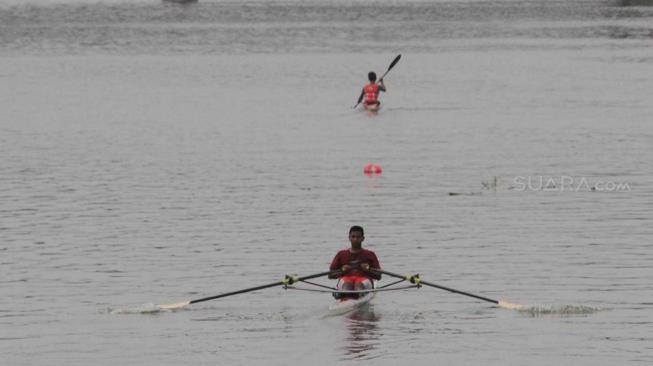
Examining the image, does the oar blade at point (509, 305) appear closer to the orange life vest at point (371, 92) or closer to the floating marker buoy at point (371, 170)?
the floating marker buoy at point (371, 170)

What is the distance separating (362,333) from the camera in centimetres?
2683

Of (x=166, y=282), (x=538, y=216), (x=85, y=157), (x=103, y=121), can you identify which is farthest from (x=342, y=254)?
(x=103, y=121)

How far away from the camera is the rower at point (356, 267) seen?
28.5 metres

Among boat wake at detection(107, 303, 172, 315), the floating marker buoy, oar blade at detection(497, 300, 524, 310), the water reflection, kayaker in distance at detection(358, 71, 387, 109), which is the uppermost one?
kayaker in distance at detection(358, 71, 387, 109)

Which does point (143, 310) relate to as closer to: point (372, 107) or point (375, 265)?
point (375, 265)

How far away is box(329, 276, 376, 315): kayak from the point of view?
2806cm

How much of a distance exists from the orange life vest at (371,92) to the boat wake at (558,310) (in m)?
36.9

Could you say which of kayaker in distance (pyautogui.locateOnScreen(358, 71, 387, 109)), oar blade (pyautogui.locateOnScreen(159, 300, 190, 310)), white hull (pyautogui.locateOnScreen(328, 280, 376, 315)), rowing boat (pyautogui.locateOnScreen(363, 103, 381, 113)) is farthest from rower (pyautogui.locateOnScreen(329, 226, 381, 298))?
rowing boat (pyautogui.locateOnScreen(363, 103, 381, 113))

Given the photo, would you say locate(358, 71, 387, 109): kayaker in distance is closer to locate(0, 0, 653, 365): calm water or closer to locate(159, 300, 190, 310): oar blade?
locate(0, 0, 653, 365): calm water

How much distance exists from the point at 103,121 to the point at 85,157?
13.4 m

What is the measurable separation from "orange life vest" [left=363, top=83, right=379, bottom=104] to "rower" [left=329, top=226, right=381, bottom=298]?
36336mm

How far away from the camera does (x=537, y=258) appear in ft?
112

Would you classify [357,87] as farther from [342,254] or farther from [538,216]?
[342,254]

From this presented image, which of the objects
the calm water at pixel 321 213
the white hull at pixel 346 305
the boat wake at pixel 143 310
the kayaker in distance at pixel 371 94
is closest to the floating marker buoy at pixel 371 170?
the calm water at pixel 321 213
